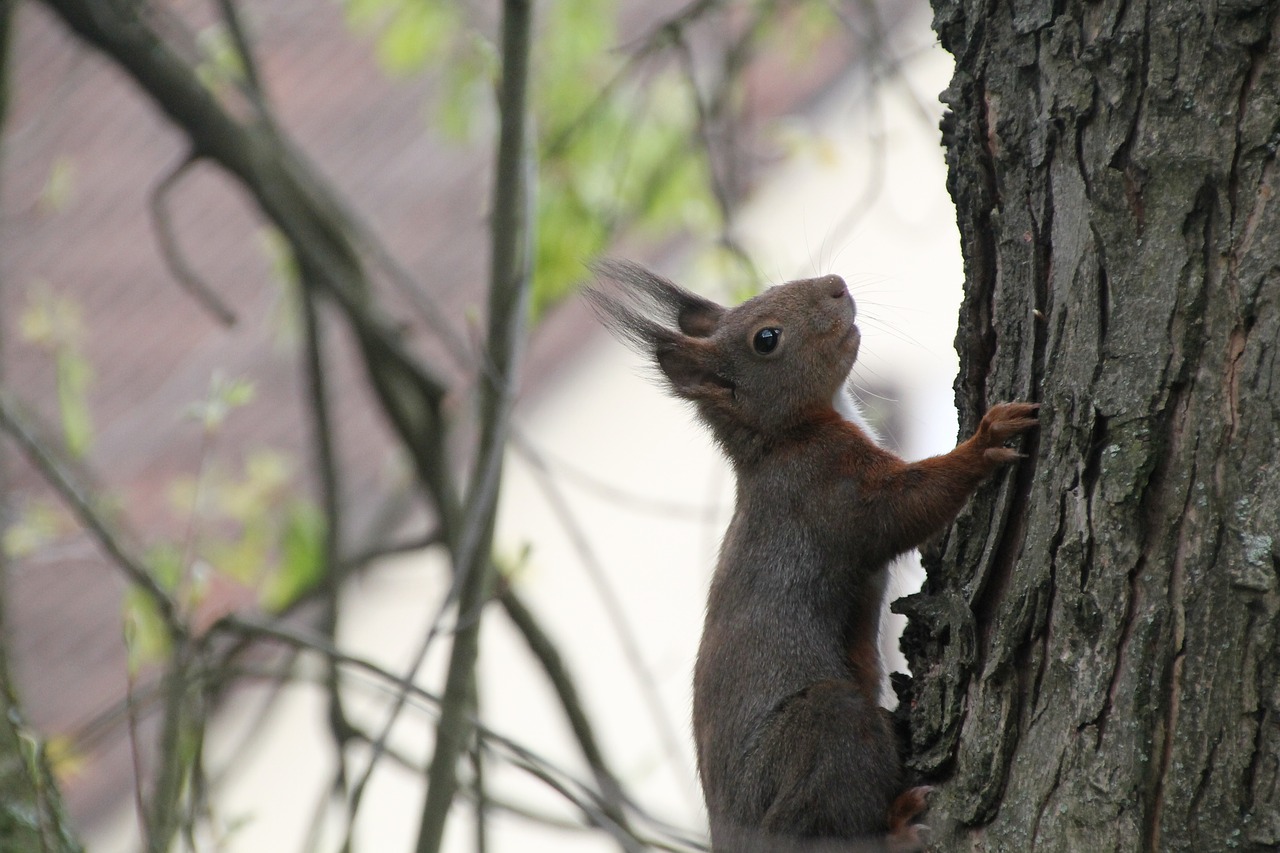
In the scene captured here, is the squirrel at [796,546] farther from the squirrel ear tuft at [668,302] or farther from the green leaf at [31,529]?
the green leaf at [31,529]

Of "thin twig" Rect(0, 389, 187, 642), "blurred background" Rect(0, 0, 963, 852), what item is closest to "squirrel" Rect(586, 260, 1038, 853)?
"thin twig" Rect(0, 389, 187, 642)

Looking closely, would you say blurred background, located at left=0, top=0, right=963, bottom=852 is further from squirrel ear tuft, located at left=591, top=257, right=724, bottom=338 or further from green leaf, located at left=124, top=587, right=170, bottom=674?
squirrel ear tuft, located at left=591, top=257, right=724, bottom=338

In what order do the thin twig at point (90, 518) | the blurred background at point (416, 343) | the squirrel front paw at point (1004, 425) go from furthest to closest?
the blurred background at point (416, 343)
the thin twig at point (90, 518)
the squirrel front paw at point (1004, 425)

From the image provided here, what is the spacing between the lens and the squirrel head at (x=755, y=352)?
108 inches

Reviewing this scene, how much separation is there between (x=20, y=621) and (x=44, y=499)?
2.62ft

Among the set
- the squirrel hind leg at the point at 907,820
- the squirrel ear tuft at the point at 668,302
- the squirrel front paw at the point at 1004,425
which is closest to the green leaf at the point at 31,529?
the squirrel ear tuft at the point at 668,302

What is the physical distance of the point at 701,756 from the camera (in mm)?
2369

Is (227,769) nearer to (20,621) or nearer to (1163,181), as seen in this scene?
(1163,181)

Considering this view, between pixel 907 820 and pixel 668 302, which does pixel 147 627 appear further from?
pixel 907 820

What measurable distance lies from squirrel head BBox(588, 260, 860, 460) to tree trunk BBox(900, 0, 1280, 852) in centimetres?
94

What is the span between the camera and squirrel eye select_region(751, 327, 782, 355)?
282 cm

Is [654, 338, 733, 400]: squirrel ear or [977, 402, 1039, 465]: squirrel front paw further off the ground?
[654, 338, 733, 400]: squirrel ear

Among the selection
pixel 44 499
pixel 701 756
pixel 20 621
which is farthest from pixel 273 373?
pixel 701 756

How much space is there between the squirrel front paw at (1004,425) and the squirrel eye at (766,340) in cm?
99
